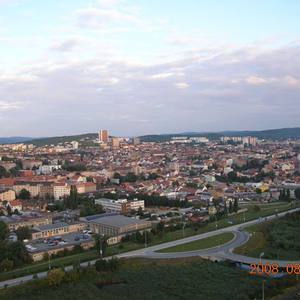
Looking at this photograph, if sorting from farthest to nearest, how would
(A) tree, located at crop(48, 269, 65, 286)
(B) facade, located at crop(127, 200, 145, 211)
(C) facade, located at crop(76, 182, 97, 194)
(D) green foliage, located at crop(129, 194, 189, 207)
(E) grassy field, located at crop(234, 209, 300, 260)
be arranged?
(C) facade, located at crop(76, 182, 97, 194), (D) green foliage, located at crop(129, 194, 189, 207), (B) facade, located at crop(127, 200, 145, 211), (E) grassy field, located at crop(234, 209, 300, 260), (A) tree, located at crop(48, 269, 65, 286)

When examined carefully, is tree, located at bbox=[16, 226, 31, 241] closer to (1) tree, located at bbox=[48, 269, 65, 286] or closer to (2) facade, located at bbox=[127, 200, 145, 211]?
(1) tree, located at bbox=[48, 269, 65, 286]

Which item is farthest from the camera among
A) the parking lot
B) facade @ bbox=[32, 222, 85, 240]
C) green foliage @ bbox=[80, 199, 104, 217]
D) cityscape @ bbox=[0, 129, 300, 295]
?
green foliage @ bbox=[80, 199, 104, 217]

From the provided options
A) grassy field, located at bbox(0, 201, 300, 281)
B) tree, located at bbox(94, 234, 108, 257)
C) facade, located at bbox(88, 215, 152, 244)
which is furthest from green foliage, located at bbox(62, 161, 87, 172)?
tree, located at bbox(94, 234, 108, 257)

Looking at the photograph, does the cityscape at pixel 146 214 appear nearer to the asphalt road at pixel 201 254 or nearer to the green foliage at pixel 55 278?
the asphalt road at pixel 201 254

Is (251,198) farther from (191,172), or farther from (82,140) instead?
(82,140)

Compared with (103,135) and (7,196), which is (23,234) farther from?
(103,135)

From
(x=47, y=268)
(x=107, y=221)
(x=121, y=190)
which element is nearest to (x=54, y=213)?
(x=107, y=221)

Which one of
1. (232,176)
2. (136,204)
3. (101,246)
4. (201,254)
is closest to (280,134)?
(232,176)
